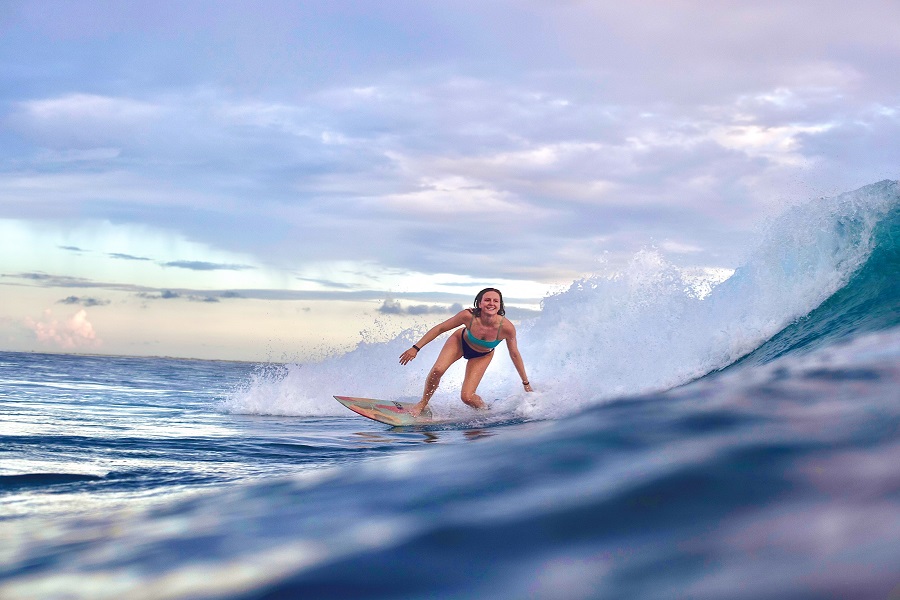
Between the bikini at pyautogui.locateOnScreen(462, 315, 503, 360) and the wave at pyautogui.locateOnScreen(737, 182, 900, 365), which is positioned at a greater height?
the wave at pyautogui.locateOnScreen(737, 182, 900, 365)

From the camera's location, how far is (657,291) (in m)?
12.1

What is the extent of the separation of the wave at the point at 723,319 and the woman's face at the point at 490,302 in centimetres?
150

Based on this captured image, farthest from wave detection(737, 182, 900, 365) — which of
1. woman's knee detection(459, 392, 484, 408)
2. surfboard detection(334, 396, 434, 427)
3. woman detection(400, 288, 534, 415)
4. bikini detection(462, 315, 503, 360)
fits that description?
surfboard detection(334, 396, 434, 427)

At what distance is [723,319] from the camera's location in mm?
10328

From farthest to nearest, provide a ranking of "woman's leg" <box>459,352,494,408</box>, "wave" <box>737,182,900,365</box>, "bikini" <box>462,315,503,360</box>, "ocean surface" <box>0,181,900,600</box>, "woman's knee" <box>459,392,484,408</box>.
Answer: "woman's knee" <box>459,392,484,408</box> → "woman's leg" <box>459,352,494,408</box> → "bikini" <box>462,315,503,360</box> → "wave" <box>737,182,900,365</box> → "ocean surface" <box>0,181,900,600</box>

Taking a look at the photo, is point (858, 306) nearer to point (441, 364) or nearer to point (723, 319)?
point (723, 319)

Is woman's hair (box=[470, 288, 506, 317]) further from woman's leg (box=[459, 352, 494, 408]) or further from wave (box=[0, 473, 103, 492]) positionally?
wave (box=[0, 473, 103, 492])

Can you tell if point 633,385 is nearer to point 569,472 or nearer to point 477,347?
point 477,347

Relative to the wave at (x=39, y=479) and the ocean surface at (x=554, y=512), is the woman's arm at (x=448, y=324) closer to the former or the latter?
the ocean surface at (x=554, y=512)

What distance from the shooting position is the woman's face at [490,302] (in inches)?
352

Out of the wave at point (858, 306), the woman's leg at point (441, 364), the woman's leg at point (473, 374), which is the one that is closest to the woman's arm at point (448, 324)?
the woman's leg at point (441, 364)

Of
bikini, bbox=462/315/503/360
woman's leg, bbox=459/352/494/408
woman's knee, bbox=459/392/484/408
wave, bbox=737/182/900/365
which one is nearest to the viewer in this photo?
wave, bbox=737/182/900/365

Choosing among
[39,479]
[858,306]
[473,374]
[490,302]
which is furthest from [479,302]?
[39,479]

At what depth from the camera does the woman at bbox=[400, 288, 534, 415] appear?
9.01 metres
